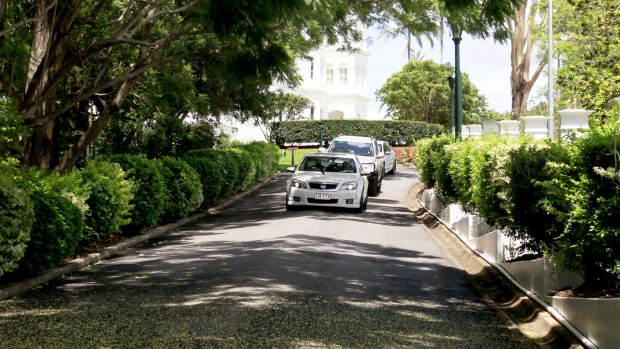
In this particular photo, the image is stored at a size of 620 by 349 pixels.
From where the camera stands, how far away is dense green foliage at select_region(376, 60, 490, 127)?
70.8m

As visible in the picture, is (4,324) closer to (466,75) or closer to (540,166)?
(540,166)

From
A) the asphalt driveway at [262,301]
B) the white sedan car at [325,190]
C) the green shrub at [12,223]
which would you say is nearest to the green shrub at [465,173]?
the asphalt driveway at [262,301]

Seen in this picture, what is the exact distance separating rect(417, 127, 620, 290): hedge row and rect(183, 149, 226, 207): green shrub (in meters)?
10.7

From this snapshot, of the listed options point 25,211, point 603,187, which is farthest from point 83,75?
point 603,187

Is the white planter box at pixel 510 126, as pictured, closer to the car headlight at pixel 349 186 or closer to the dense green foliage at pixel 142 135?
the car headlight at pixel 349 186

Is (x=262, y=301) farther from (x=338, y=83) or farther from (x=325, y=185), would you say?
(x=338, y=83)

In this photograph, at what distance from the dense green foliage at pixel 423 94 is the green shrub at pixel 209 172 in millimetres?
46946

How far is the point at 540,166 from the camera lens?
9.44m

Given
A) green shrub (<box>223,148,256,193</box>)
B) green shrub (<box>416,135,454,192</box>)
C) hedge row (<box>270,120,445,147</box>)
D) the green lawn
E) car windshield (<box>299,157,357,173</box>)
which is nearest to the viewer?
green shrub (<box>416,135,454,192</box>)

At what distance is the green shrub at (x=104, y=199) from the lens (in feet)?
43.7

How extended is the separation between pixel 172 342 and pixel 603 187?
3.96 metres

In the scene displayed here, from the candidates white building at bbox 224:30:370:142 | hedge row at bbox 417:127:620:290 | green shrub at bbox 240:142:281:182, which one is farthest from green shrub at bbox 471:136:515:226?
white building at bbox 224:30:370:142

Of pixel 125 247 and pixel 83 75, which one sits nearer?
pixel 125 247

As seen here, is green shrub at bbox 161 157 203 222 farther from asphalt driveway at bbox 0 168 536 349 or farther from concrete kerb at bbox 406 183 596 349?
concrete kerb at bbox 406 183 596 349
